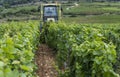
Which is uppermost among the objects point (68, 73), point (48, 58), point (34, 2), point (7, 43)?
point (7, 43)

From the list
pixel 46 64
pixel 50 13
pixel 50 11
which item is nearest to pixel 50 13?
pixel 50 13

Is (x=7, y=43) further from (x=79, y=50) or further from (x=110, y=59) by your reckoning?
(x=79, y=50)

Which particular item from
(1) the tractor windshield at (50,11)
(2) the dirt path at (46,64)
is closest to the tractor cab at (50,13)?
(1) the tractor windshield at (50,11)

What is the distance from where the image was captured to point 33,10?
66.1 meters

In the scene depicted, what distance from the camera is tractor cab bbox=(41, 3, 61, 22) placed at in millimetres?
23878

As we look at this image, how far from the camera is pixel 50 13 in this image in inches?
963

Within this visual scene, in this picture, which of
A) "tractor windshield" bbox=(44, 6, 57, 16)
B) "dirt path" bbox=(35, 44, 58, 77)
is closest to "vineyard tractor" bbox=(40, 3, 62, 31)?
"tractor windshield" bbox=(44, 6, 57, 16)

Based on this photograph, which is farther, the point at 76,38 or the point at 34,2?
the point at 34,2

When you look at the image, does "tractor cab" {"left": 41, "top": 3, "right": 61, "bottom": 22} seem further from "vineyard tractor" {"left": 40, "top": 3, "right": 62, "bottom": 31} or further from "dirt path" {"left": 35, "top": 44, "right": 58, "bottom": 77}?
"dirt path" {"left": 35, "top": 44, "right": 58, "bottom": 77}

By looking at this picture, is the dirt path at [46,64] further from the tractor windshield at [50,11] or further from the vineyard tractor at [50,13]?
the tractor windshield at [50,11]

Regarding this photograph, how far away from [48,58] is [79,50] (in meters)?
8.85

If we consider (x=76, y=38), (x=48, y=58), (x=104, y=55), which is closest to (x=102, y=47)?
(x=104, y=55)

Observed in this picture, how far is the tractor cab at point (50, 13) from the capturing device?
23878 mm

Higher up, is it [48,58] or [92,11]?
[48,58]
